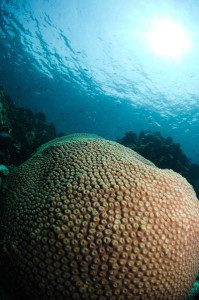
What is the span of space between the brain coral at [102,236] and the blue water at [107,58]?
52.2 ft

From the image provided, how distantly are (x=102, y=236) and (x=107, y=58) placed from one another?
998 inches

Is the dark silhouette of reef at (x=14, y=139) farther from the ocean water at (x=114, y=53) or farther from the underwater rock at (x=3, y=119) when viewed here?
the ocean water at (x=114, y=53)

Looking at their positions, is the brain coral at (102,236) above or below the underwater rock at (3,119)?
below

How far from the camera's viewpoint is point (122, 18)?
16.5 meters

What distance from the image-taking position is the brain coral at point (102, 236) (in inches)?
78.8

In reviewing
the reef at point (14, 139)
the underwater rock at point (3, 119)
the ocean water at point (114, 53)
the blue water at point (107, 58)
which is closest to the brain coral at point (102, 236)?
the reef at point (14, 139)

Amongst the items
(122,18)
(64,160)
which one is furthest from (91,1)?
(64,160)

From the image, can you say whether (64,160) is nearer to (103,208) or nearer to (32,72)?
(103,208)

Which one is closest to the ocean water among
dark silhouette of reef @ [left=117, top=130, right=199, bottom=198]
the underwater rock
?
the underwater rock

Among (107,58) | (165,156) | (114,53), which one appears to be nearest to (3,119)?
(165,156)

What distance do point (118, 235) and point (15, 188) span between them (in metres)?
2.24

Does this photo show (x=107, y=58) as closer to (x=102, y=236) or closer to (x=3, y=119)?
(x=3, y=119)

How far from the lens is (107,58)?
23016 mm

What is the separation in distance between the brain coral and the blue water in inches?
626
